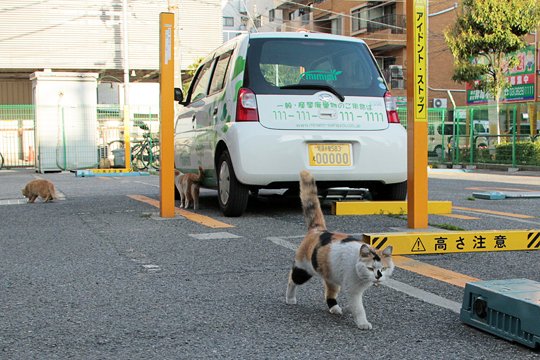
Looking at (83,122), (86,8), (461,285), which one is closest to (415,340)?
(461,285)

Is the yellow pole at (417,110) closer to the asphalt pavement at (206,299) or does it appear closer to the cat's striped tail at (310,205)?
the asphalt pavement at (206,299)

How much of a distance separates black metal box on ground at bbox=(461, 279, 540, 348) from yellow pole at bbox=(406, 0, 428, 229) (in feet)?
7.82

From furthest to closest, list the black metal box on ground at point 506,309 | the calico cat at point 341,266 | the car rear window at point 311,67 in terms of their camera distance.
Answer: the car rear window at point 311,67 → the calico cat at point 341,266 → the black metal box on ground at point 506,309

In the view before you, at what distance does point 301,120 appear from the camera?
20.4ft

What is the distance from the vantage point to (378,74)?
6.71 metres

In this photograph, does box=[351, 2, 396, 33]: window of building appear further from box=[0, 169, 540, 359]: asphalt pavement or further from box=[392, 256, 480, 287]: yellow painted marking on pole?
box=[392, 256, 480, 287]: yellow painted marking on pole

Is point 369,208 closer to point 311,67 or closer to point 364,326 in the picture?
point 311,67

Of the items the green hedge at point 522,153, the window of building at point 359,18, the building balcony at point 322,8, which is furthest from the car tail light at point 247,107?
the building balcony at point 322,8

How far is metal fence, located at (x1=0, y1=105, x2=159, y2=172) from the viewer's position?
A: 20.2 m

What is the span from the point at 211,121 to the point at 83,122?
48.6ft

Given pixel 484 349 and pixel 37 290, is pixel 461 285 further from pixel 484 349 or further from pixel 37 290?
pixel 37 290

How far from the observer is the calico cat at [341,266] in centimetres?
277

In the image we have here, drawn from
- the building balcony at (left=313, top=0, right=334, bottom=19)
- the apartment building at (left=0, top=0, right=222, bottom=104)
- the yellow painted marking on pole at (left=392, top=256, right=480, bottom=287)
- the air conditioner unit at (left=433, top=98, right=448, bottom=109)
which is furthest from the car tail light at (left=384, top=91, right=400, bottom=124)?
the building balcony at (left=313, top=0, right=334, bottom=19)

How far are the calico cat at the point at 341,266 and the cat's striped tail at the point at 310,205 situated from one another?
3cm
